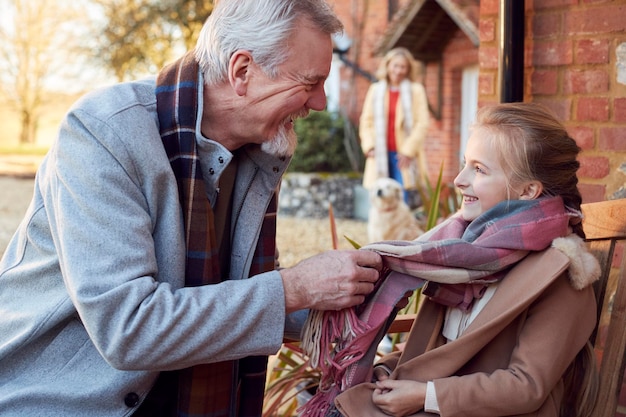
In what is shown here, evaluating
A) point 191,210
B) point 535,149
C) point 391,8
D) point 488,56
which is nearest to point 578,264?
point 535,149

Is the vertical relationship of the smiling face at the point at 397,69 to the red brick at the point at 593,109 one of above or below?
above

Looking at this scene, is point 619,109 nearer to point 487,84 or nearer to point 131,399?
point 487,84

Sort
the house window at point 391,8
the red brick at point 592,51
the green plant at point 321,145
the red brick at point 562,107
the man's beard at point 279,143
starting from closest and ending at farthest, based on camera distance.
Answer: the man's beard at point 279,143, the red brick at point 592,51, the red brick at point 562,107, the green plant at point 321,145, the house window at point 391,8

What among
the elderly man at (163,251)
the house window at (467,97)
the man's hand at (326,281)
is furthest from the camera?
the house window at (467,97)

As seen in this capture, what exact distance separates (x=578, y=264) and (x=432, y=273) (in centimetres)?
35

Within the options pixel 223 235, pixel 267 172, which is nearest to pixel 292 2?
pixel 267 172

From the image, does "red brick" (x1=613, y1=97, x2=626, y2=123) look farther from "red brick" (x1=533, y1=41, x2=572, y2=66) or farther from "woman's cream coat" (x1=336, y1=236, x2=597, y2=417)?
"woman's cream coat" (x1=336, y1=236, x2=597, y2=417)

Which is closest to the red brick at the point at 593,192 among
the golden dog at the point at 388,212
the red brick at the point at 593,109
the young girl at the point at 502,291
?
the red brick at the point at 593,109

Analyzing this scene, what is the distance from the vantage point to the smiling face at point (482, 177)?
6.41 feet

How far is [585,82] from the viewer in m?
2.93

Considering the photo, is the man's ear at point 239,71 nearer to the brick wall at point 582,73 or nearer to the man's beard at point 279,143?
the man's beard at point 279,143

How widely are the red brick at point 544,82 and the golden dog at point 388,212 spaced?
483cm

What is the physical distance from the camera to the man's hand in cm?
179

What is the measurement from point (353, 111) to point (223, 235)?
42.2ft
